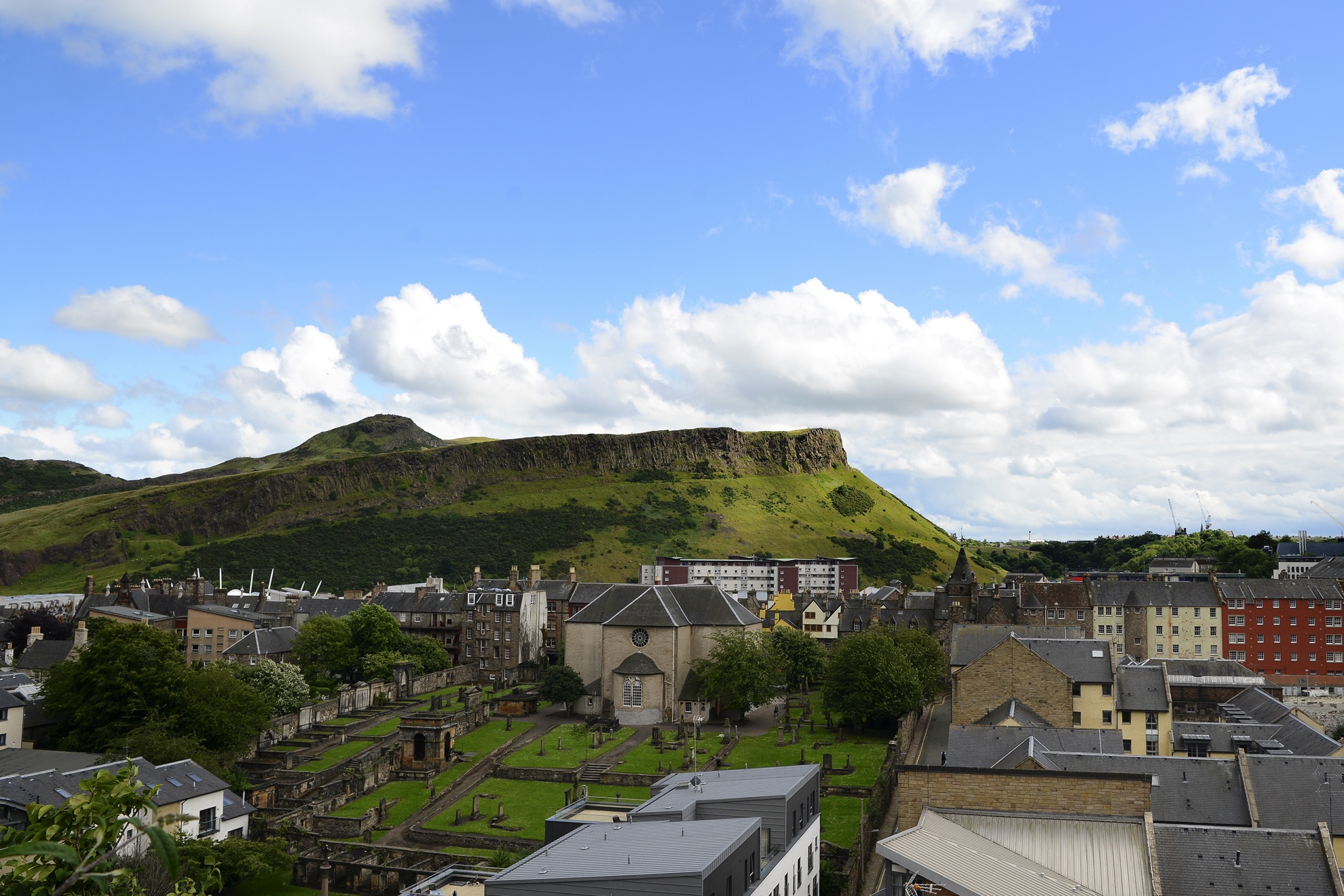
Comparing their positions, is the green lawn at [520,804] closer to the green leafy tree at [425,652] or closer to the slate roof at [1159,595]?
the green leafy tree at [425,652]

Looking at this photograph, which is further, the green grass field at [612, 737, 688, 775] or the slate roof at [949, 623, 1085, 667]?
the slate roof at [949, 623, 1085, 667]

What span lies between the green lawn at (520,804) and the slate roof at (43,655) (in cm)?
4323

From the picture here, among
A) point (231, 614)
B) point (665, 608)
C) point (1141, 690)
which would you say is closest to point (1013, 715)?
point (1141, 690)

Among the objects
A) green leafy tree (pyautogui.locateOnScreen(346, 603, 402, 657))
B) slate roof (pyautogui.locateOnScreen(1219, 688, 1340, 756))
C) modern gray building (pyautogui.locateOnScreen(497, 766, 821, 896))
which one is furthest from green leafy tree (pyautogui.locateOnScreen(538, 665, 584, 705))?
slate roof (pyautogui.locateOnScreen(1219, 688, 1340, 756))

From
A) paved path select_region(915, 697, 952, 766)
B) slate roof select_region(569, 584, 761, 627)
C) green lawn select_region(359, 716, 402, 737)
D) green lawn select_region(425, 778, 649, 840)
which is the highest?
slate roof select_region(569, 584, 761, 627)

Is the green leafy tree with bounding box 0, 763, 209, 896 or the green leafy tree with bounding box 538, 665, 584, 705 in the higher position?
the green leafy tree with bounding box 0, 763, 209, 896

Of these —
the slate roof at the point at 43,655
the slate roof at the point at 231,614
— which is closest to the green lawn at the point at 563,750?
the slate roof at the point at 43,655

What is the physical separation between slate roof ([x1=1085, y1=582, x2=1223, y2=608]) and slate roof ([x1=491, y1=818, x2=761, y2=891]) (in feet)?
240

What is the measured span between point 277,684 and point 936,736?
144ft

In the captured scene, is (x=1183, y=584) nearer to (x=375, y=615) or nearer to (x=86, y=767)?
(x=375, y=615)

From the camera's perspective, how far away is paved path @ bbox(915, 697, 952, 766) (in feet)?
172

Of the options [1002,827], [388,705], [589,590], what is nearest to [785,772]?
[1002,827]

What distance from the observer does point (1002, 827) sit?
29.4m

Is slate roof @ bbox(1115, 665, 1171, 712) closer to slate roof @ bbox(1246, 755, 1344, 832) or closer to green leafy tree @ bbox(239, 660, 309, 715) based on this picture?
slate roof @ bbox(1246, 755, 1344, 832)
